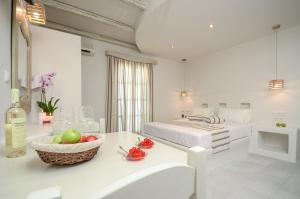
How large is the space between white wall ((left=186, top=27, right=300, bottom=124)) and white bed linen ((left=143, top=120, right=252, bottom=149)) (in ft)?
2.43

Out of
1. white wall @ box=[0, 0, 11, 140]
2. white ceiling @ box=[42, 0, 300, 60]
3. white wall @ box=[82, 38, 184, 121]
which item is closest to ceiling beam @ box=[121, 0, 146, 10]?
white ceiling @ box=[42, 0, 300, 60]

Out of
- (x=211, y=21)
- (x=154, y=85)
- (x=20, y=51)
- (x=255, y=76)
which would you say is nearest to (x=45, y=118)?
(x=20, y=51)

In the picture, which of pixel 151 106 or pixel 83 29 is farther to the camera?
pixel 151 106

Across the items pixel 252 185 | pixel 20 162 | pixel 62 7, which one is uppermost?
pixel 62 7

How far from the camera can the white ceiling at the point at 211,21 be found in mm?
2281

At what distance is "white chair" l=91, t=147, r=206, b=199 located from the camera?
12.0 inches

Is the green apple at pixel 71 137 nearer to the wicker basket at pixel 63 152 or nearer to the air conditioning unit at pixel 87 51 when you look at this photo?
the wicker basket at pixel 63 152

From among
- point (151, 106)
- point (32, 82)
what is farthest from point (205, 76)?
point (32, 82)

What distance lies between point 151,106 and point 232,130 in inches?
89.4

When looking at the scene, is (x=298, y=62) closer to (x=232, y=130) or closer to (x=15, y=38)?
(x=232, y=130)

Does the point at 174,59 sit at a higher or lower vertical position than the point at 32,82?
higher

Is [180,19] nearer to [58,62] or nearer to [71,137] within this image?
[58,62]

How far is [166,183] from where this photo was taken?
390mm

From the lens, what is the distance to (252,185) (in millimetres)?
1864
